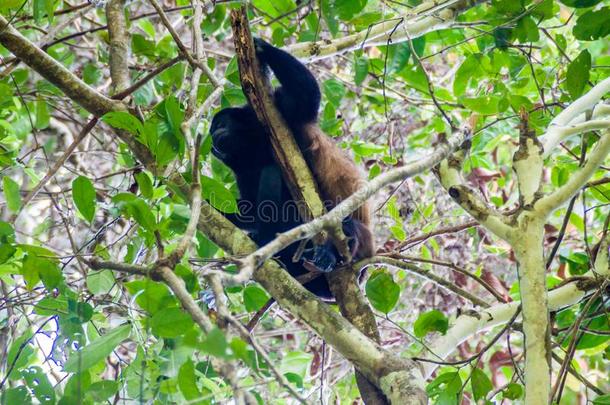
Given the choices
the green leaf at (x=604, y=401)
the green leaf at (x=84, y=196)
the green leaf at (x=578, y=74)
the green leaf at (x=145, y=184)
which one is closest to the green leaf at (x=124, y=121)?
the green leaf at (x=145, y=184)

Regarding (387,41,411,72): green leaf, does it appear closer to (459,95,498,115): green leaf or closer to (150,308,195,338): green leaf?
(459,95,498,115): green leaf

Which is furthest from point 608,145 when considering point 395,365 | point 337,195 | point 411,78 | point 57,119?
point 57,119

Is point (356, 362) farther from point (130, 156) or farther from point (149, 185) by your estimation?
point (130, 156)

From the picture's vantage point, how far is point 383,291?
307cm

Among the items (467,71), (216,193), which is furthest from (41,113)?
(467,71)

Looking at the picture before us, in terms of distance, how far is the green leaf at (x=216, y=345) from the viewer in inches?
55.5

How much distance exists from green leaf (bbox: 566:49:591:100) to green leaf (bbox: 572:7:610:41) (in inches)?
9.5

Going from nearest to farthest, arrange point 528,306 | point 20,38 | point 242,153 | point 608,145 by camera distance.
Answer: point 528,306 → point 608,145 → point 20,38 → point 242,153

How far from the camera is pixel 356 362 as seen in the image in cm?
262

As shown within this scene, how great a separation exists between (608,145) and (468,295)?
100 cm

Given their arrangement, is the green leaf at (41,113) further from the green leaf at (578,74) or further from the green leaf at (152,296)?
the green leaf at (578,74)

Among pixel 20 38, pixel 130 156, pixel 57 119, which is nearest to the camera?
pixel 20 38

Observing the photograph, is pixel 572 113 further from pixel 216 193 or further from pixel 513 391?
pixel 216 193

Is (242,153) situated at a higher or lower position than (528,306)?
higher
